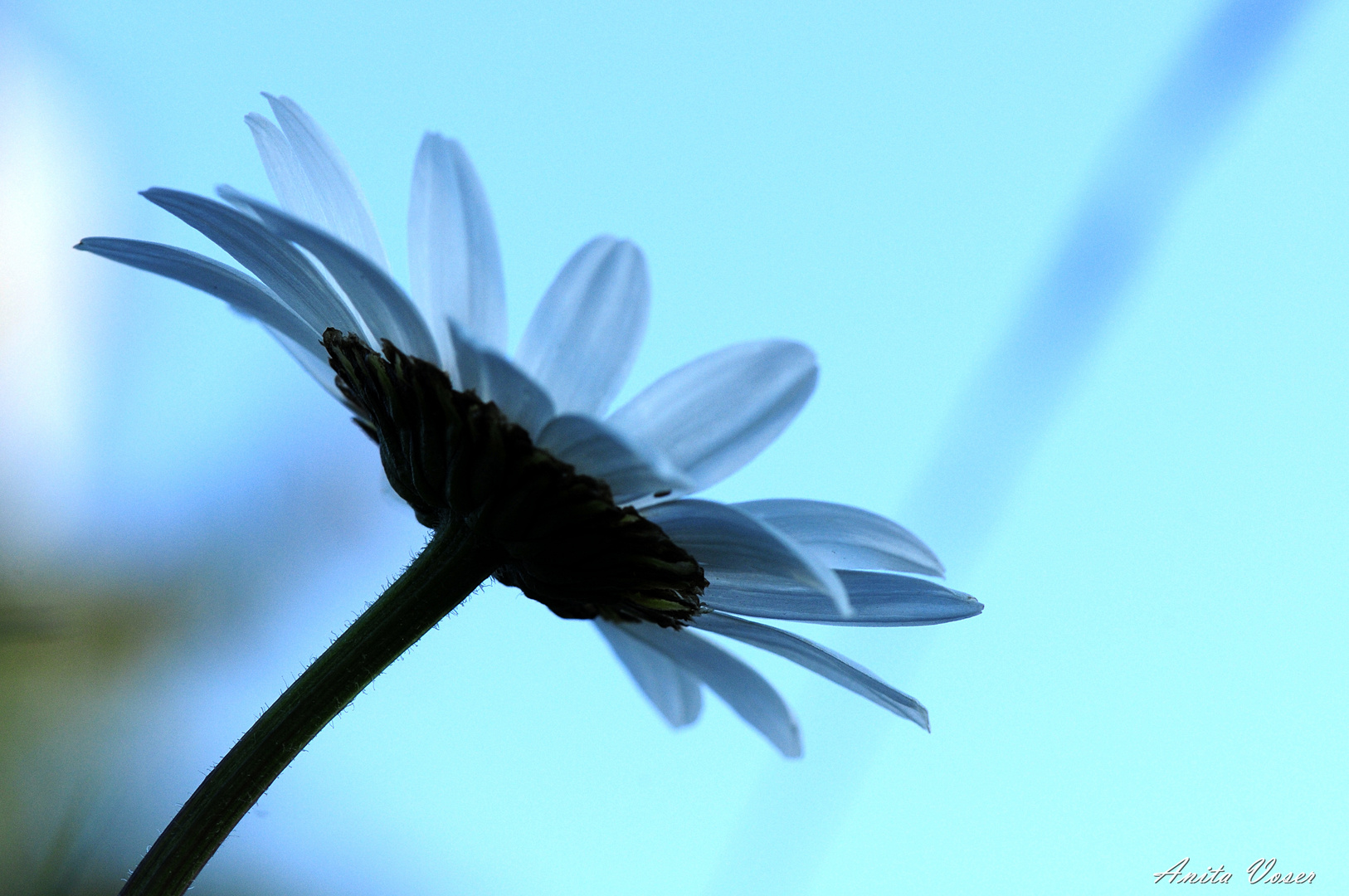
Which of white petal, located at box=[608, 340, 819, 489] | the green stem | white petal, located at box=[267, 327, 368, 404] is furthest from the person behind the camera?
white petal, located at box=[267, 327, 368, 404]

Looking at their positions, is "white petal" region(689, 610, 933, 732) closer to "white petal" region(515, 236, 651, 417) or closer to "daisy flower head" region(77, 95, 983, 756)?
"daisy flower head" region(77, 95, 983, 756)

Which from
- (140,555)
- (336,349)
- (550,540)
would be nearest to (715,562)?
(550,540)

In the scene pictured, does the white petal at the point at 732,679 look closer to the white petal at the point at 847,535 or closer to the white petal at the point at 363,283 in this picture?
the white petal at the point at 847,535

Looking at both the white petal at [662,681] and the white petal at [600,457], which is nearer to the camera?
the white petal at [600,457]

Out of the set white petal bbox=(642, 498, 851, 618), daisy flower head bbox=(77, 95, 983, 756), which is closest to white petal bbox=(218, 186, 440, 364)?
daisy flower head bbox=(77, 95, 983, 756)

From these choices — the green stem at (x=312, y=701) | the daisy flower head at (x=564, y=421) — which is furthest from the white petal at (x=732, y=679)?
the green stem at (x=312, y=701)

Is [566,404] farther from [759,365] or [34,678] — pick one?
[34,678]
